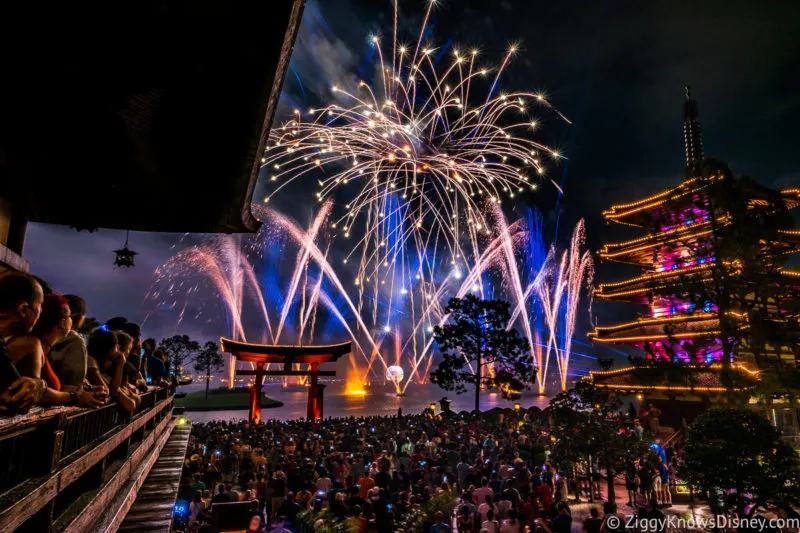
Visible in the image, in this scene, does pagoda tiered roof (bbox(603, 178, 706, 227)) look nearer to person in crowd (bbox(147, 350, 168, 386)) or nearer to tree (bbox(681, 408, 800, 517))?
tree (bbox(681, 408, 800, 517))

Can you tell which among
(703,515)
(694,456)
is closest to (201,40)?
(694,456)

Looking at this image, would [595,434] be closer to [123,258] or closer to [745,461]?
[745,461]

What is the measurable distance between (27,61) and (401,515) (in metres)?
Result: 8.36


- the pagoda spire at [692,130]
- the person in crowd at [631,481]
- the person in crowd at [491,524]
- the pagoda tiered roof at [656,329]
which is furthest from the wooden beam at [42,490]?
the pagoda spire at [692,130]

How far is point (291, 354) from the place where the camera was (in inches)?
1113

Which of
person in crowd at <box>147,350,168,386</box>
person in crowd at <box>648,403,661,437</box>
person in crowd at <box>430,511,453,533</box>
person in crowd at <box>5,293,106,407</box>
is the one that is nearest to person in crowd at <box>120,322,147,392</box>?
person in crowd at <box>5,293,106,407</box>

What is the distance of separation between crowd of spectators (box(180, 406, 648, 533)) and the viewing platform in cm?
399

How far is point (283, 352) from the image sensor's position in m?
28.2

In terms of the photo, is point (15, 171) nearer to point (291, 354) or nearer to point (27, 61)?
point (27, 61)

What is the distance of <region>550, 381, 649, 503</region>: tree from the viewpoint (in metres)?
12.1

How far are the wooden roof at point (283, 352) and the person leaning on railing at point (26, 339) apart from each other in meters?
25.5

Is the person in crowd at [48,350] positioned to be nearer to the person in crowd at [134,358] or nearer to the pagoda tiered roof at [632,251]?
the person in crowd at [134,358]

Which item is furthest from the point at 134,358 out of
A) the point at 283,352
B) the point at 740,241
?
the point at 283,352

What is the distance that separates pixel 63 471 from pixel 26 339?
2.54 ft
